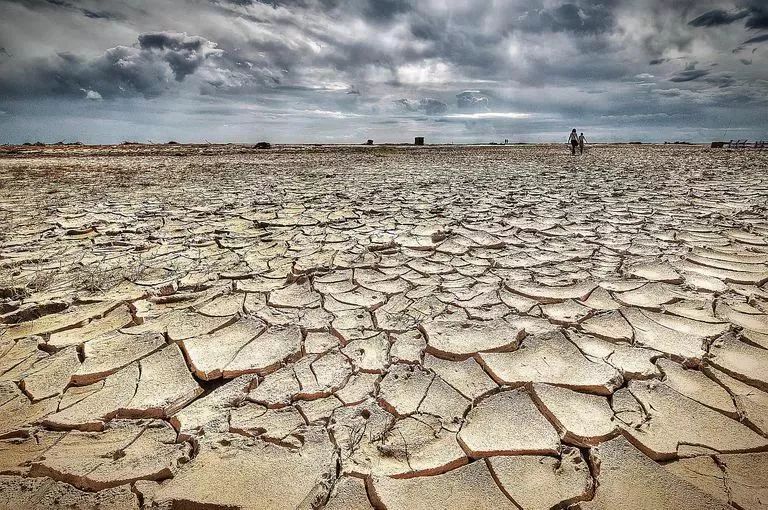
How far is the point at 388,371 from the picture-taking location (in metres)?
1.46

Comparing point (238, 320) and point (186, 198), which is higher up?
point (186, 198)

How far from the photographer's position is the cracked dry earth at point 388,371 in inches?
39.4

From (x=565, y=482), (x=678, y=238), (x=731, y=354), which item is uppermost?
(x=678, y=238)

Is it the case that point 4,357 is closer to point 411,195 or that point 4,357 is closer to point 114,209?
point 114,209

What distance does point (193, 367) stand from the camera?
1495mm

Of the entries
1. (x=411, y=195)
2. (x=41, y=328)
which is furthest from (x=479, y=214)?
(x=41, y=328)

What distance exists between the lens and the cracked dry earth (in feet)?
3.28

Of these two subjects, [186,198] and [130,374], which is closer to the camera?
[130,374]

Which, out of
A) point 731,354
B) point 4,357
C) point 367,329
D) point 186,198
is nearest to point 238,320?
point 367,329

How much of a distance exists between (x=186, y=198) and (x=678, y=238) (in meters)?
6.02

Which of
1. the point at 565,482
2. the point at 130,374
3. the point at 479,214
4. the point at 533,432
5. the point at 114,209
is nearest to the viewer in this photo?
the point at 565,482

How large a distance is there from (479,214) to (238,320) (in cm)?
307

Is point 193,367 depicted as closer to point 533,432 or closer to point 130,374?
point 130,374

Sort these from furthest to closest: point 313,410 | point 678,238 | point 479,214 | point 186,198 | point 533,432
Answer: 1. point 186,198
2. point 479,214
3. point 678,238
4. point 313,410
5. point 533,432
